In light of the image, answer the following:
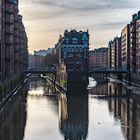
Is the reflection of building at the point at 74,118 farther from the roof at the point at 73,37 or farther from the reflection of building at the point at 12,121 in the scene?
the roof at the point at 73,37

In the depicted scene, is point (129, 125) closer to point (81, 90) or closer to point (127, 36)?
point (81, 90)

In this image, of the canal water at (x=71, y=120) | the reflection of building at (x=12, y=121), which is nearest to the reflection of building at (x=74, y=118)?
the canal water at (x=71, y=120)

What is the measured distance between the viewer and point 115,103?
264 feet

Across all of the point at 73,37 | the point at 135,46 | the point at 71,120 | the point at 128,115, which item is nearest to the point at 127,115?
the point at 128,115

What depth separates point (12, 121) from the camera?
56.7 metres

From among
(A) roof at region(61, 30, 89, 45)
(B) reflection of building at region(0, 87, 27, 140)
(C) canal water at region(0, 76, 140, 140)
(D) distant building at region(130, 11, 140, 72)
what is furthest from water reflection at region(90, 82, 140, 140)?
(A) roof at region(61, 30, 89, 45)

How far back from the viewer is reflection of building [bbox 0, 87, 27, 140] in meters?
46.7

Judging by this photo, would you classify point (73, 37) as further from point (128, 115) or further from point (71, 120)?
point (71, 120)

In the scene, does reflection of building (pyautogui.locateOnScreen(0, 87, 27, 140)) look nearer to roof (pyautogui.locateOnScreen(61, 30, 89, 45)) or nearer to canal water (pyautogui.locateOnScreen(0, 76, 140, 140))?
canal water (pyautogui.locateOnScreen(0, 76, 140, 140))

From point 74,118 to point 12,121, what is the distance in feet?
→ 27.5

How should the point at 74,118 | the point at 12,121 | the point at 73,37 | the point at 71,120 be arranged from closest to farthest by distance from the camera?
the point at 12,121 → the point at 71,120 → the point at 74,118 → the point at 73,37

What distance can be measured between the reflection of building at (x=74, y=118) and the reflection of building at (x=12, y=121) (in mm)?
4572

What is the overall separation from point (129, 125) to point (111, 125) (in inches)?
80.3

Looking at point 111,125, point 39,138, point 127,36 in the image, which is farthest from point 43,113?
point 127,36
